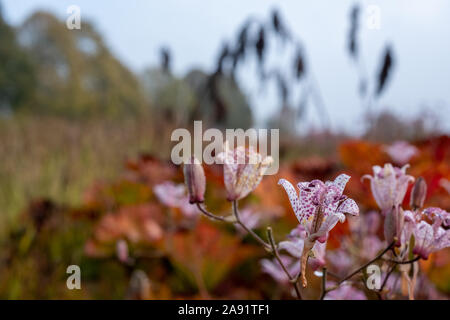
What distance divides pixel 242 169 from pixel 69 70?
1112cm

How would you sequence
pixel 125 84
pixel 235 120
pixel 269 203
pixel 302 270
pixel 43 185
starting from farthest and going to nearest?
pixel 235 120 → pixel 125 84 → pixel 43 185 → pixel 269 203 → pixel 302 270

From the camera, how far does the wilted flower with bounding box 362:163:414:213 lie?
0.33 meters

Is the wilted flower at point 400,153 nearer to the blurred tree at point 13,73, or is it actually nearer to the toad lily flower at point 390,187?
the toad lily flower at point 390,187

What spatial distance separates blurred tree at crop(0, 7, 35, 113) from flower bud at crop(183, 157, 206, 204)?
1021 cm

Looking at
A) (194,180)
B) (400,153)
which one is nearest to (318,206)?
(194,180)

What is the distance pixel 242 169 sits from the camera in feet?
1.14

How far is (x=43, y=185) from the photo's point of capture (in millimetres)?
2043

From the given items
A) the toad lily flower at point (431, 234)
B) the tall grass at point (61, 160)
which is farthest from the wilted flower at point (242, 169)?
the tall grass at point (61, 160)

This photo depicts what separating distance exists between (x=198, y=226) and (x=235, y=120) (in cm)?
1269

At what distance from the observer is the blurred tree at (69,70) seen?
10.4 meters
